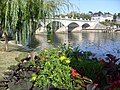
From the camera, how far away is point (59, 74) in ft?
12.4

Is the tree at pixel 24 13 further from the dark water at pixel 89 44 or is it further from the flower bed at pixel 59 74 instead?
the flower bed at pixel 59 74

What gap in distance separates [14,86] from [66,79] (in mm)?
707

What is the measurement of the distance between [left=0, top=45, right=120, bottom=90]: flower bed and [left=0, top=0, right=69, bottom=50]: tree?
22.9 feet

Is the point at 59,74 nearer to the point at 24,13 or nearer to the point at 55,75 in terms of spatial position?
the point at 55,75

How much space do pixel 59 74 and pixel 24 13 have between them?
8.04m

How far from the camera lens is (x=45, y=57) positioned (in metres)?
4.40

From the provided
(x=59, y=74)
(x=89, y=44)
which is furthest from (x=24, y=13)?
(x=89, y=44)

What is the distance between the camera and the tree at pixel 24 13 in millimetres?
11445

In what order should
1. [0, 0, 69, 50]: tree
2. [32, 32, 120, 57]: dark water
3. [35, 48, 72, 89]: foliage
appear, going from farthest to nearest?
1. [32, 32, 120, 57]: dark water
2. [0, 0, 69, 50]: tree
3. [35, 48, 72, 89]: foliage

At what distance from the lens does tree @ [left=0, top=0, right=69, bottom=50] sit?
37.6 ft

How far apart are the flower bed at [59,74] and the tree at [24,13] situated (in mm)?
6980

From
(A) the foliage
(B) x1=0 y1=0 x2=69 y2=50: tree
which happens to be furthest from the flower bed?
(B) x1=0 y1=0 x2=69 y2=50: tree

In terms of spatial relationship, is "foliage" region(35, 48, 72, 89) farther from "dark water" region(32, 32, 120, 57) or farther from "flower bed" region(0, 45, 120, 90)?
"dark water" region(32, 32, 120, 57)

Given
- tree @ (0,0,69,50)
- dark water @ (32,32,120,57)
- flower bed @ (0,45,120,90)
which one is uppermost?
tree @ (0,0,69,50)
